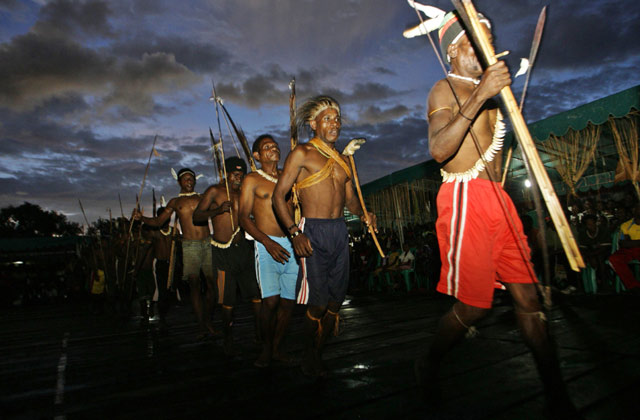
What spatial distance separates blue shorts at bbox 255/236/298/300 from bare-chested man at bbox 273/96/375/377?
0.44 m

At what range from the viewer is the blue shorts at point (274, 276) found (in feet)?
10.5

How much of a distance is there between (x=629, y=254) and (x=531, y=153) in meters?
5.83

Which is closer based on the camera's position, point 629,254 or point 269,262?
point 269,262

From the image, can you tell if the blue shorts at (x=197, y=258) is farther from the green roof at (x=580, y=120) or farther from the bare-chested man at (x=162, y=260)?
the green roof at (x=580, y=120)

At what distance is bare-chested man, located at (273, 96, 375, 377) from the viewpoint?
2.66 meters

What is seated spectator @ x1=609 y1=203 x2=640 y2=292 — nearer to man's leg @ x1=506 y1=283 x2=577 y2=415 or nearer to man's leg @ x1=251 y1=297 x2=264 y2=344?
man's leg @ x1=506 y1=283 x2=577 y2=415

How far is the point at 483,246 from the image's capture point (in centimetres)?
187

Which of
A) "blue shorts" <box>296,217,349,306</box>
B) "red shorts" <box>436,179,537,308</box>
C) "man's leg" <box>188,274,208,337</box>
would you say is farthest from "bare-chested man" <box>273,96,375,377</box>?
"man's leg" <box>188,274,208,337</box>

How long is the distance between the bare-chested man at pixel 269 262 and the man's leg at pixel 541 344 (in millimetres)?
1633

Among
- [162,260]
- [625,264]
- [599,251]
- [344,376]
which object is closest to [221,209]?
[344,376]

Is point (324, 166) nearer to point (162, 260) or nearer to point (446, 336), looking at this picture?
point (446, 336)

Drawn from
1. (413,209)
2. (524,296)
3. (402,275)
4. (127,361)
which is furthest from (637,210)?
(413,209)

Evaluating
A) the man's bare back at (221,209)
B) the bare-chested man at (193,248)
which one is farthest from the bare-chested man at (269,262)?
the bare-chested man at (193,248)

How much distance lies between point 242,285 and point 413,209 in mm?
11227
